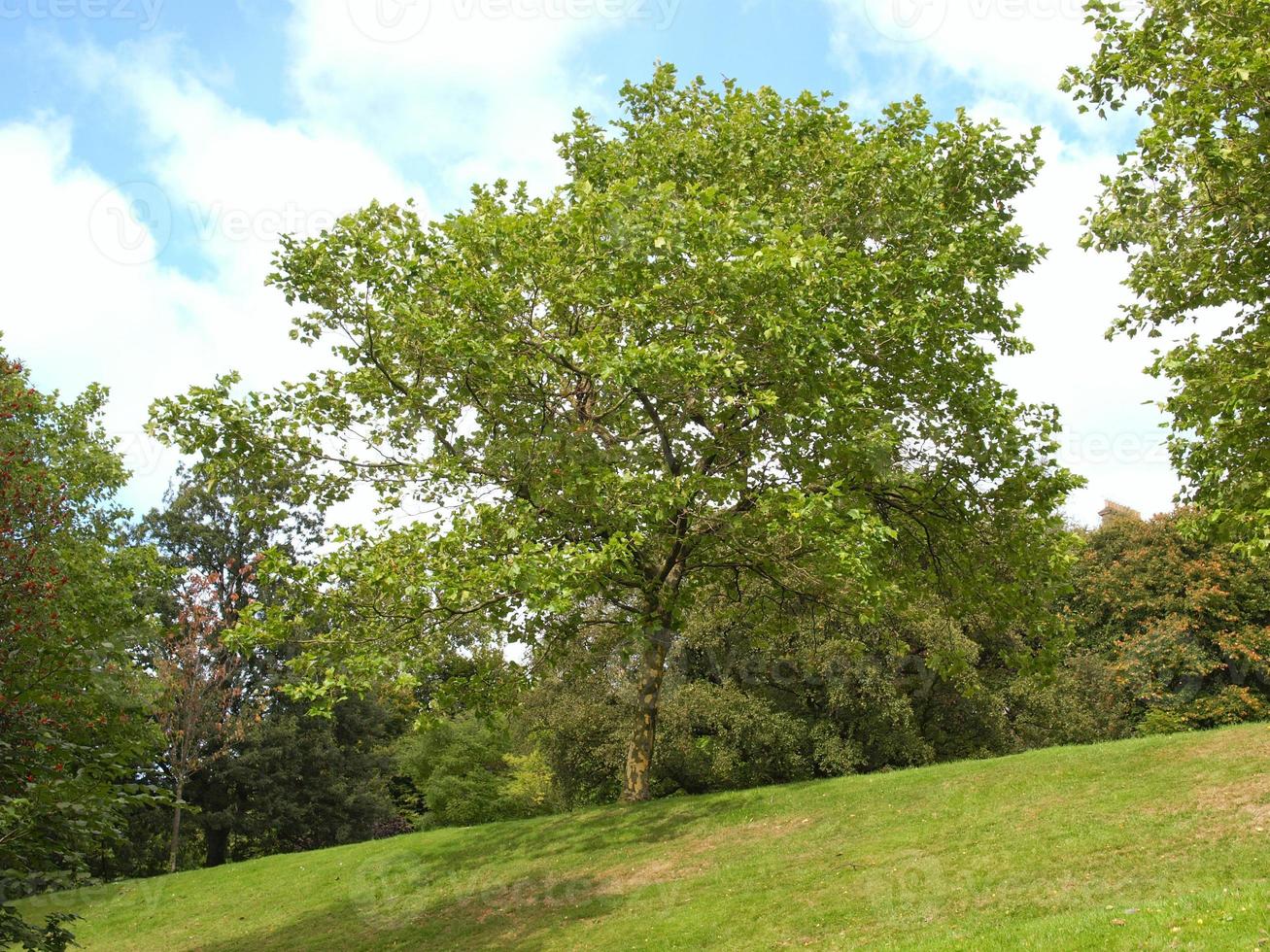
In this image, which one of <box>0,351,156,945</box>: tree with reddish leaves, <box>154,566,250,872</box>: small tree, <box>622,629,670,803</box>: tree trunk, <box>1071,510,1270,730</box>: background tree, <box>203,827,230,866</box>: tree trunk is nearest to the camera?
<box>0,351,156,945</box>: tree with reddish leaves

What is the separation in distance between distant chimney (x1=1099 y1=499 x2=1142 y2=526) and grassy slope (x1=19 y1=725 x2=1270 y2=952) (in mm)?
21525

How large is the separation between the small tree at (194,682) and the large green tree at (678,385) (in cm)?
1782

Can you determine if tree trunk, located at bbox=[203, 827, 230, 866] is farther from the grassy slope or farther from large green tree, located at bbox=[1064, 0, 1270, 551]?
large green tree, located at bbox=[1064, 0, 1270, 551]

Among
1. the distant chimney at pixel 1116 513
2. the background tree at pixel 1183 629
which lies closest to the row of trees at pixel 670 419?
the background tree at pixel 1183 629

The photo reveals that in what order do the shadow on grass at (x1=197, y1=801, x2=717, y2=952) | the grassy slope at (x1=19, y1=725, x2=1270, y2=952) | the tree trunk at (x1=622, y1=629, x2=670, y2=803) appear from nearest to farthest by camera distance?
the grassy slope at (x1=19, y1=725, x2=1270, y2=952) < the shadow on grass at (x1=197, y1=801, x2=717, y2=952) < the tree trunk at (x1=622, y1=629, x2=670, y2=803)

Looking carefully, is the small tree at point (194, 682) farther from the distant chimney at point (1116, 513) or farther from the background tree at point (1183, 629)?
the distant chimney at point (1116, 513)

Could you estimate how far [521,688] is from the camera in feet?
53.6

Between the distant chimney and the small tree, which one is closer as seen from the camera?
the small tree

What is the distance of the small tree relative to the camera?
30.0 meters

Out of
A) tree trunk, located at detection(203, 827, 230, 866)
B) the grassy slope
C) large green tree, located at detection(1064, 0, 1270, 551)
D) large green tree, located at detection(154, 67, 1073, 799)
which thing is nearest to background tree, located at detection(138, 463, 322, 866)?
tree trunk, located at detection(203, 827, 230, 866)

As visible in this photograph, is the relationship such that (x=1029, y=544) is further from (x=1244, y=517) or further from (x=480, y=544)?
(x=480, y=544)

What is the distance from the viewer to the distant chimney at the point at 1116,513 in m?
37.8

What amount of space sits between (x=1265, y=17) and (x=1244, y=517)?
6.28 metres

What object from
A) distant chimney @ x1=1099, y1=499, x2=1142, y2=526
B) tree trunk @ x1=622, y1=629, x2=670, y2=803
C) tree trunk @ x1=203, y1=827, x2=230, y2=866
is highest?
distant chimney @ x1=1099, y1=499, x2=1142, y2=526
